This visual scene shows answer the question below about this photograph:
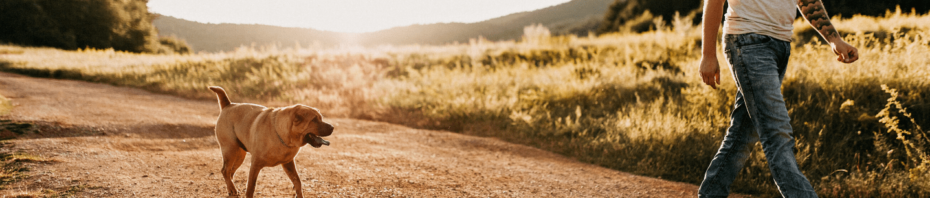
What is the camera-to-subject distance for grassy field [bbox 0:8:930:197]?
427cm

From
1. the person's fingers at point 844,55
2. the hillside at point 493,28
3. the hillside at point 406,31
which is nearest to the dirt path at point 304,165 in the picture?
the person's fingers at point 844,55

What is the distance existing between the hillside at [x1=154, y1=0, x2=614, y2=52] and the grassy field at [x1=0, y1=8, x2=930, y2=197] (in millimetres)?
16630

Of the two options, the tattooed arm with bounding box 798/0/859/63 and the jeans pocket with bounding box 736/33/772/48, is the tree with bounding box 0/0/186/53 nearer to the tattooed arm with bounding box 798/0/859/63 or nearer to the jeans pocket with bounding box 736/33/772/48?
the jeans pocket with bounding box 736/33/772/48

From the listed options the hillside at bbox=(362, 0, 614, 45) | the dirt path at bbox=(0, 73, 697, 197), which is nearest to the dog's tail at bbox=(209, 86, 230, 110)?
the dirt path at bbox=(0, 73, 697, 197)

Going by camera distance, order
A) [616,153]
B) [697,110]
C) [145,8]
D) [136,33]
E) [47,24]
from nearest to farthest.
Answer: [616,153]
[697,110]
[47,24]
[136,33]
[145,8]

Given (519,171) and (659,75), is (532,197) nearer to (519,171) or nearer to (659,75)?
(519,171)

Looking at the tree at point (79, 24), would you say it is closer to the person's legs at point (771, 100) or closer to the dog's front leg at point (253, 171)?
the dog's front leg at point (253, 171)

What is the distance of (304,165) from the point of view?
150 inches

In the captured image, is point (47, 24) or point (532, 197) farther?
point (47, 24)

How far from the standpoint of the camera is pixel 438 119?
23.8 ft

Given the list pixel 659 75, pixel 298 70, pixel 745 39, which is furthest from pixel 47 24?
pixel 745 39

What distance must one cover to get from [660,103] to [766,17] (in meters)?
4.20

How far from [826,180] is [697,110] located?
76.3 inches

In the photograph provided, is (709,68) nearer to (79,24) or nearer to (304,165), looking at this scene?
(304,165)
